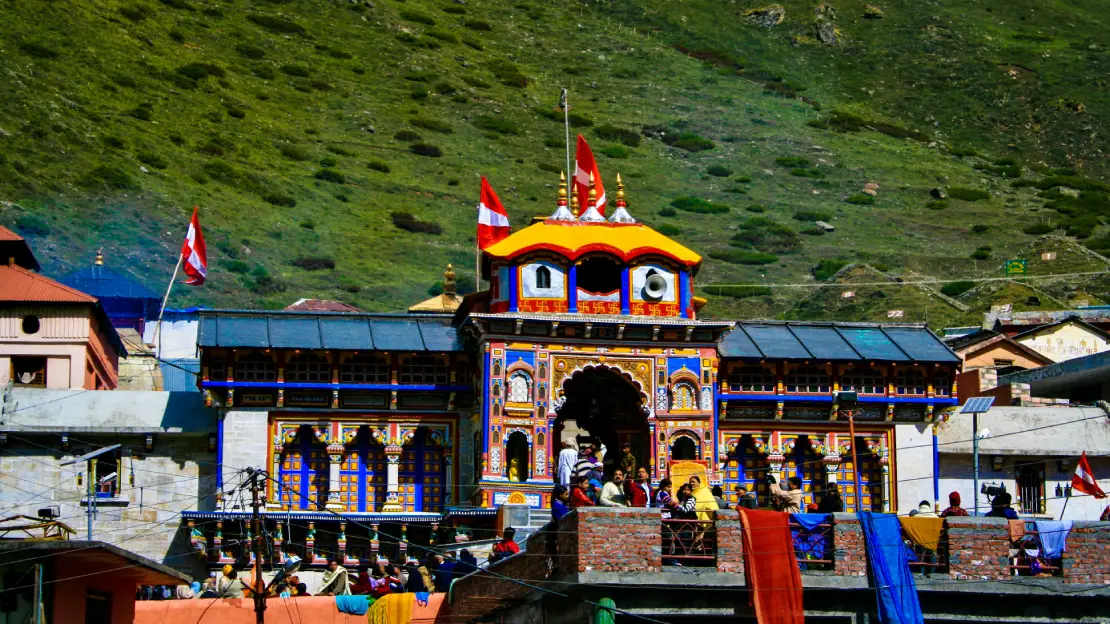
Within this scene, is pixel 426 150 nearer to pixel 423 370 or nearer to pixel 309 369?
pixel 423 370

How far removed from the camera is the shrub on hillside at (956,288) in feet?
367

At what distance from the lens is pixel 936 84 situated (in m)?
181

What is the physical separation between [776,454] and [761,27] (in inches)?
5736

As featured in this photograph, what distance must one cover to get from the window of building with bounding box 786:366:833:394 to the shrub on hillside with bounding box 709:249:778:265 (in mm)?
79028

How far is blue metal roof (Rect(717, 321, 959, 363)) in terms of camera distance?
49.5 m

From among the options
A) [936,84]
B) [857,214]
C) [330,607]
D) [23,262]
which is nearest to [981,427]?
[330,607]

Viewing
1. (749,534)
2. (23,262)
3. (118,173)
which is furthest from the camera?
(118,173)

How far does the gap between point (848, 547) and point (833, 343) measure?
23.0 metres

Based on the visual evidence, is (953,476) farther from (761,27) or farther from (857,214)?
(761,27)

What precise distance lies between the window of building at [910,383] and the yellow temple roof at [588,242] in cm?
627

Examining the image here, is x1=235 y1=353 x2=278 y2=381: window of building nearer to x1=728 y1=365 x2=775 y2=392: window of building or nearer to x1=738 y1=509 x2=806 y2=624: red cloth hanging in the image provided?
x1=728 y1=365 x2=775 y2=392: window of building

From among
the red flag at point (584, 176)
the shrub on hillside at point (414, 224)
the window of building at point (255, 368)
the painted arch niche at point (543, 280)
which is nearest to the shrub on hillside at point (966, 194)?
the shrub on hillside at point (414, 224)

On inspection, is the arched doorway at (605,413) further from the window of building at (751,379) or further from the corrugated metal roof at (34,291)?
the corrugated metal roof at (34,291)

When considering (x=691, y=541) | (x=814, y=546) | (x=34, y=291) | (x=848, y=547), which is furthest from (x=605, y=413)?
(x=691, y=541)
